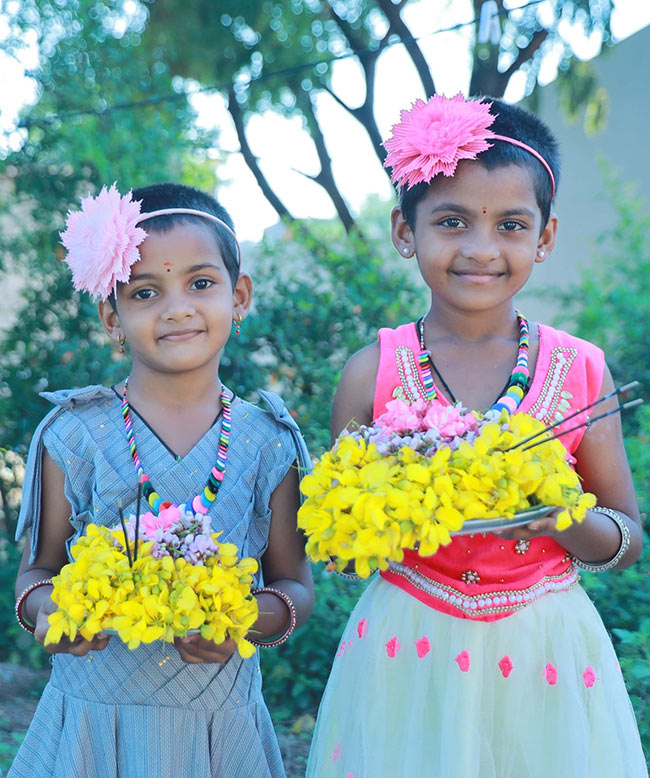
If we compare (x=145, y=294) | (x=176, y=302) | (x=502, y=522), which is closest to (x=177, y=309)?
(x=176, y=302)

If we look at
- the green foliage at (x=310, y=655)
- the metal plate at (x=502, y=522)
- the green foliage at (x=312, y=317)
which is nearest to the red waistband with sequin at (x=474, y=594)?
the metal plate at (x=502, y=522)

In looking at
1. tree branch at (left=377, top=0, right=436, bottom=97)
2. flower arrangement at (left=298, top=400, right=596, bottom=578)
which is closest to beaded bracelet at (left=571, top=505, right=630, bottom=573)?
flower arrangement at (left=298, top=400, right=596, bottom=578)

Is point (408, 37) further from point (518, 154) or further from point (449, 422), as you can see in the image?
point (449, 422)

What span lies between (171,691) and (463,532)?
922 millimetres

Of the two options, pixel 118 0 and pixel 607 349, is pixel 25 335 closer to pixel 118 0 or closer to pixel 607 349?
pixel 118 0

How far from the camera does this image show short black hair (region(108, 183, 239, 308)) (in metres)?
2.37

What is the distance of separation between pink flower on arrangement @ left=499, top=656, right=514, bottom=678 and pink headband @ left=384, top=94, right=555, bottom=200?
3.79 feet

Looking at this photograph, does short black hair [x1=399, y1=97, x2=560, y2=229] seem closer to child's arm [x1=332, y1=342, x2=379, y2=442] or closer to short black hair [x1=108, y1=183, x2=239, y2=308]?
child's arm [x1=332, y1=342, x2=379, y2=442]

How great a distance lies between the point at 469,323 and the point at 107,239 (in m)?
0.96

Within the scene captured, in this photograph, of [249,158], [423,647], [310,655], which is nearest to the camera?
[423,647]

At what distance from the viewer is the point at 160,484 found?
227cm

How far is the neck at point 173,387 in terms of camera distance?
239 cm

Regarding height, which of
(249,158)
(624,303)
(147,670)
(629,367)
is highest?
(249,158)

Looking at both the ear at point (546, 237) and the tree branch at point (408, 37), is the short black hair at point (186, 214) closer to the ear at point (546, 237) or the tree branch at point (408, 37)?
the ear at point (546, 237)
